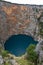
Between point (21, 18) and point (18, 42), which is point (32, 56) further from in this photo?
point (21, 18)

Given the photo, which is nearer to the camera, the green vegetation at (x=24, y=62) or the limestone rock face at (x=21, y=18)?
the green vegetation at (x=24, y=62)

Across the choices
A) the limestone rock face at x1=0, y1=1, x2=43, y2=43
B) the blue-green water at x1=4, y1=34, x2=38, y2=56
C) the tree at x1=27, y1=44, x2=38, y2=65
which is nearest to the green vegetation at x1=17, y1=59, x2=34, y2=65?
the tree at x1=27, y1=44, x2=38, y2=65

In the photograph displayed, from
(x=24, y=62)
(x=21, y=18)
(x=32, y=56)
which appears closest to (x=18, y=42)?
(x=21, y=18)

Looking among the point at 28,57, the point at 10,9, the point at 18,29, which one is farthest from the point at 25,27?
the point at 28,57

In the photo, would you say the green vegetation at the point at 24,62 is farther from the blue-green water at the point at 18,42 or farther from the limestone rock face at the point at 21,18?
the limestone rock face at the point at 21,18

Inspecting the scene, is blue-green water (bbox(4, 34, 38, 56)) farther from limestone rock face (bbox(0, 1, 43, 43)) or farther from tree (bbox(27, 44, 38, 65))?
tree (bbox(27, 44, 38, 65))

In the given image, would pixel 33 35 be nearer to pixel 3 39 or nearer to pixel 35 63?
pixel 3 39

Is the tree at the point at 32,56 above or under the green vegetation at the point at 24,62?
above

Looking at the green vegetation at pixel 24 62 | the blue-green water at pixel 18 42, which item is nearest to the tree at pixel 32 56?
the green vegetation at pixel 24 62
